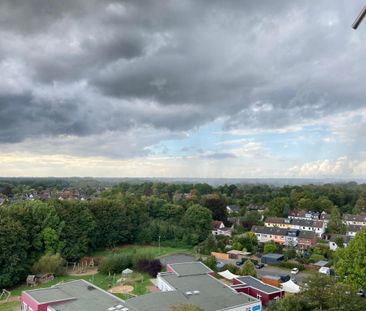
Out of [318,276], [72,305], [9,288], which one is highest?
[318,276]

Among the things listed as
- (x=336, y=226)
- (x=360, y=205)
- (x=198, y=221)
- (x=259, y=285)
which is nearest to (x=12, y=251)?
(x=259, y=285)

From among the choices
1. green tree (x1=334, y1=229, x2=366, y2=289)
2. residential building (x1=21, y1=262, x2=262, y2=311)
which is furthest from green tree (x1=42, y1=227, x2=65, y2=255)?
green tree (x1=334, y1=229, x2=366, y2=289)

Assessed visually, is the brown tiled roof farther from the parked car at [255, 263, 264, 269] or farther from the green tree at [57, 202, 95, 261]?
the green tree at [57, 202, 95, 261]

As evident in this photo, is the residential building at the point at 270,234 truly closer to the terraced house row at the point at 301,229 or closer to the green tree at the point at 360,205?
the terraced house row at the point at 301,229

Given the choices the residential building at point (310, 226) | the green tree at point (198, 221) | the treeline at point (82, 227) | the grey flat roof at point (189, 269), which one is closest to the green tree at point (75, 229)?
the treeline at point (82, 227)

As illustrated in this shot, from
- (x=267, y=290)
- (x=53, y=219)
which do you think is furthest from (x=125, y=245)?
(x=267, y=290)

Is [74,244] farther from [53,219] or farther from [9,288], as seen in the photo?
[9,288]
